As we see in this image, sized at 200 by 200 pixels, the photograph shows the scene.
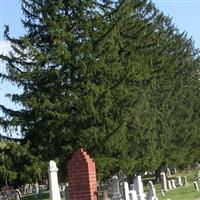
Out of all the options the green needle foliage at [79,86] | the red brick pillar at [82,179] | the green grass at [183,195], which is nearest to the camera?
the red brick pillar at [82,179]

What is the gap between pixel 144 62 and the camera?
36.4m

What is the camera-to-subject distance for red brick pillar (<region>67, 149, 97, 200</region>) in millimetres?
12203

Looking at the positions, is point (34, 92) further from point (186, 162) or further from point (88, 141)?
point (186, 162)

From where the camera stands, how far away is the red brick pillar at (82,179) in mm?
12203

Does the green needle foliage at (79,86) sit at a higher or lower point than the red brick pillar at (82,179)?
higher

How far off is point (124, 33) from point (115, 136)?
8.71 metres

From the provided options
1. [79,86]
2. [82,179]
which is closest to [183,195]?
[79,86]

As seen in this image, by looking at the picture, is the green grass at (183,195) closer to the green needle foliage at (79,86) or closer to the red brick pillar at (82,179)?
the green needle foliage at (79,86)

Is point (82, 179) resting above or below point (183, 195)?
below

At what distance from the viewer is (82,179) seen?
12.4 m

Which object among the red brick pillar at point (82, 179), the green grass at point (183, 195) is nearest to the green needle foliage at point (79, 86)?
the green grass at point (183, 195)

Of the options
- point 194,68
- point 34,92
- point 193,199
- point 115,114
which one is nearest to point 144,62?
point 115,114

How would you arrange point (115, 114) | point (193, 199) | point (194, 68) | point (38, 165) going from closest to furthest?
point (193, 199) < point (38, 165) < point (115, 114) < point (194, 68)

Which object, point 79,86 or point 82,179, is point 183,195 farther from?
point 82,179
